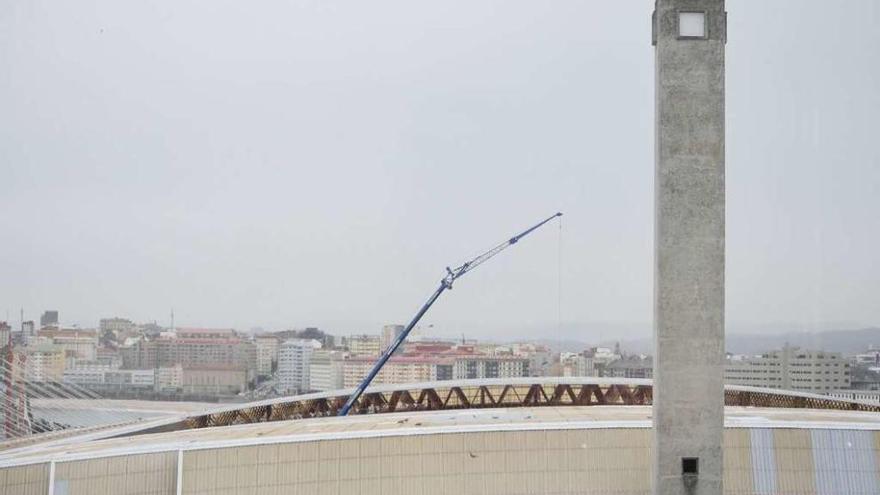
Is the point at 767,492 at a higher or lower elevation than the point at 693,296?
lower

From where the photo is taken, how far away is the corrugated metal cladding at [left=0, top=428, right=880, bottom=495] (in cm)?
2178

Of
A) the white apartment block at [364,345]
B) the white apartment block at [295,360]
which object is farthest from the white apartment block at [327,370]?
the white apartment block at [364,345]

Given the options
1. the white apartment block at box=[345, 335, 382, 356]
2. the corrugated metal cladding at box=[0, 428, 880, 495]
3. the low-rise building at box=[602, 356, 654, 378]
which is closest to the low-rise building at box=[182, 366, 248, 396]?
the white apartment block at box=[345, 335, 382, 356]

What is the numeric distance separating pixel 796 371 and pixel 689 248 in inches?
3517

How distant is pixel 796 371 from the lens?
331 feet

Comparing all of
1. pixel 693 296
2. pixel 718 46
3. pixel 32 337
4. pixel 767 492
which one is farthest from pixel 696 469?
pixel 32 337

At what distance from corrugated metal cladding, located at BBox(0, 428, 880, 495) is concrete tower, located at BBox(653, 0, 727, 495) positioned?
476 cm

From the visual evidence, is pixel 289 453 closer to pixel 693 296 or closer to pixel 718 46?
pixel 693 296

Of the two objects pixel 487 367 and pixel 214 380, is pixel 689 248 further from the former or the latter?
pixel 214 380

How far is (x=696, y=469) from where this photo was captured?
1764cm

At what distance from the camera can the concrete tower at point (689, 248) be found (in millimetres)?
17469

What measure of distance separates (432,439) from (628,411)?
22.1 feet

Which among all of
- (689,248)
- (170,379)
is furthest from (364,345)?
(689,248)

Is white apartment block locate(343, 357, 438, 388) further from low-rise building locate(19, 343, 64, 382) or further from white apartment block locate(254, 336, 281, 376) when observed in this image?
low-rise building locate(19, 343, 64, 382)
